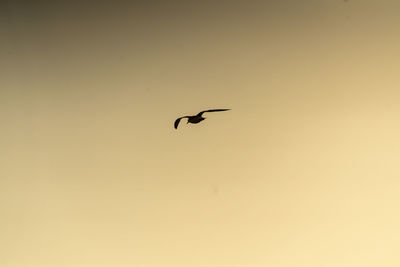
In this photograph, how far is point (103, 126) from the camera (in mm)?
1048

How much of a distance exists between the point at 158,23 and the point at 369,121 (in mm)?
812

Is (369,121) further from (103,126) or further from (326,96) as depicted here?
(103,126)

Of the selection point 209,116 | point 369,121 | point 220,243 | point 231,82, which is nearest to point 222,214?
point 220,243

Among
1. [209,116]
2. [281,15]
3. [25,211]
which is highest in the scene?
[281,15]

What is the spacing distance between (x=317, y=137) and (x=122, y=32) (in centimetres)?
76

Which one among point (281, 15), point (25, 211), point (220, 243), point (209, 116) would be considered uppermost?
point (281, 15)

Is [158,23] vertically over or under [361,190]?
over

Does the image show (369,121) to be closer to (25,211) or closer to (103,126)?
(103,126)

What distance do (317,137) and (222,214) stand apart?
1.41 ft

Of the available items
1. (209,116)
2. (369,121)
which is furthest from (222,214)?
(369,121)

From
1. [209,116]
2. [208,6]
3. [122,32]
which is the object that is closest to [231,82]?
[209,116]

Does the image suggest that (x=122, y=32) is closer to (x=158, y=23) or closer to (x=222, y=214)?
(x=158, y=23)

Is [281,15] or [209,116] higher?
[281,15]

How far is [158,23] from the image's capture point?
Result: 103 centimetres
